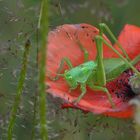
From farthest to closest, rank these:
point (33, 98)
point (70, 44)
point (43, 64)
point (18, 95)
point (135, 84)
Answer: point (70, 44) → point (135, 84) → point (33, 98) → point (18, 95) → point (43, 64)

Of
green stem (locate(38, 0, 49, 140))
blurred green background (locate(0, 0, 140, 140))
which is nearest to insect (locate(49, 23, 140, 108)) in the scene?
blurred green background (locate(0, 0, 140, 140))

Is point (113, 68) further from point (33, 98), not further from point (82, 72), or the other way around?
point (33, 98)

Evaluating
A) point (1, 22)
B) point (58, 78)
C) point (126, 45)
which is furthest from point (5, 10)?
point (126, 45)

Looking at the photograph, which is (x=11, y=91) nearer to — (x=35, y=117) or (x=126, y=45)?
(x=35, y=117)

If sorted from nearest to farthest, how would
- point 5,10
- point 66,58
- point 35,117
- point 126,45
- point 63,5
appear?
1. point 35,117
2. point 5,10
3. point 63,5
4. point 66,58
5. point 126,45

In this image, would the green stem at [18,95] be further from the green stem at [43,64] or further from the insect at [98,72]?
the insect at [98,72]

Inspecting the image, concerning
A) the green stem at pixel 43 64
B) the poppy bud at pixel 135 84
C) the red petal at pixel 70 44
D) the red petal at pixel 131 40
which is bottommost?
the green stem at pixel 43 64

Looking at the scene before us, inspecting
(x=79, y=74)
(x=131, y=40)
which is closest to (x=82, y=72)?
(x=79, y=74)

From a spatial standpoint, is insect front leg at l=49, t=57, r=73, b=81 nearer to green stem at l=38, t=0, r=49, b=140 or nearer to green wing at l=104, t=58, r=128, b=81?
green wing at l=104, t=58, r=128, b=81

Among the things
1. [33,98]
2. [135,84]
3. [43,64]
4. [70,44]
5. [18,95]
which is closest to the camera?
[43,64]

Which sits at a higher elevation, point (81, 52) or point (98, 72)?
point (81, 52)

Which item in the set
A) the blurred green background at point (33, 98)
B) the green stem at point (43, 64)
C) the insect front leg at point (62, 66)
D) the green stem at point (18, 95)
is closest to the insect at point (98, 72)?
the insect front leg at point (62, 66)
